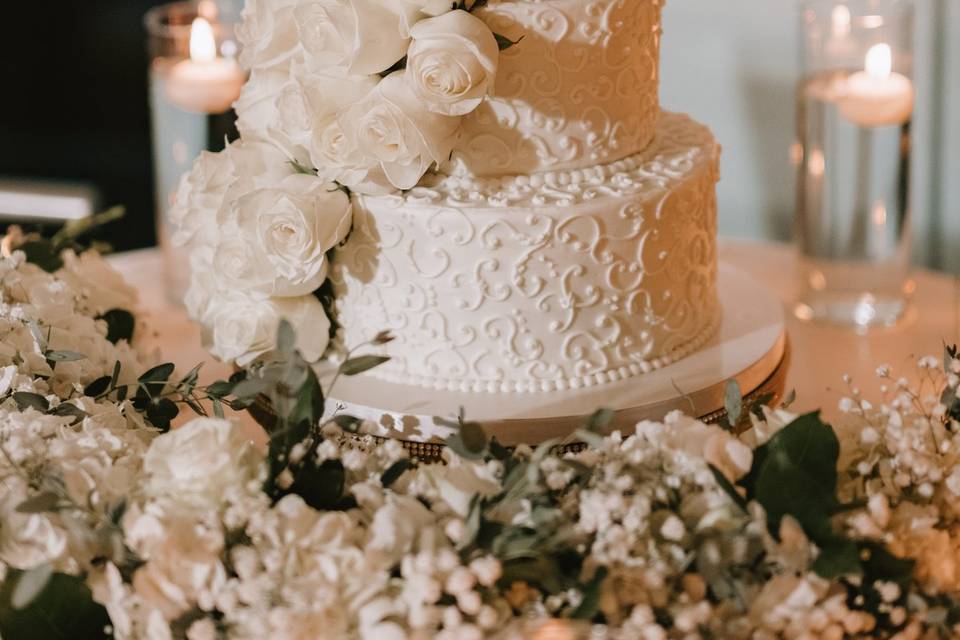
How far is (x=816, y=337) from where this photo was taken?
2.13 m

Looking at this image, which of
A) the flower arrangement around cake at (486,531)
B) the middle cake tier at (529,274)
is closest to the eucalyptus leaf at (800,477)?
the flower arrangement around cake at (486,531)

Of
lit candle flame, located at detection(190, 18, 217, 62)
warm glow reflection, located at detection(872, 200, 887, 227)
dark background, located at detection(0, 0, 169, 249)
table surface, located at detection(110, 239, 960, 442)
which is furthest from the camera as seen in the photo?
dark background, located at detection(0, 0, 169, 249)

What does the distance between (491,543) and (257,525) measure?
0.21 metres

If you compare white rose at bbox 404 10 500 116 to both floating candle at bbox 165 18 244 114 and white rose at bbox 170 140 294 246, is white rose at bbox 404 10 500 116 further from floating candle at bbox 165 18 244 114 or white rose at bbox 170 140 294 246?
floating candle at bbox 165 18 244 114

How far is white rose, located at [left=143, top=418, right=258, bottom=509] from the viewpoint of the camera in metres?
1.09

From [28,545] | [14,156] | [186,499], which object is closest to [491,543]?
[186,499]

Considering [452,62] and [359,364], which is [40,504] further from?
[452,62]

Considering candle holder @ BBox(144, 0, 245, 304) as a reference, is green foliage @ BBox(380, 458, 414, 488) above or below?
below

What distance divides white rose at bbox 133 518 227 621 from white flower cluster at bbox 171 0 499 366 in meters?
0.50

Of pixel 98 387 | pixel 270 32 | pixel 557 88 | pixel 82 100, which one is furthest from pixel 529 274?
pixel 82 100

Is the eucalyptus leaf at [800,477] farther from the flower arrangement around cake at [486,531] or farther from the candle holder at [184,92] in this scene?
the candle holder at [184,92]

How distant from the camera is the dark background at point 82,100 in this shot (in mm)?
3562

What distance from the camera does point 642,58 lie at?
1552mm

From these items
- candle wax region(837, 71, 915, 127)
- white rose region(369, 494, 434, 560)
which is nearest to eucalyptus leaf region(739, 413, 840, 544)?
white rose region(369, 494, 434, 560)
